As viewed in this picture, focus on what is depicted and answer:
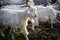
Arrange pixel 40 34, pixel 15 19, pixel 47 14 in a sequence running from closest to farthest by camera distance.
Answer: pixel 15 19 → pixel 40 34 → pixel 47 14

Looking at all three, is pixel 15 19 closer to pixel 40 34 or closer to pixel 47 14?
pixel 40 34

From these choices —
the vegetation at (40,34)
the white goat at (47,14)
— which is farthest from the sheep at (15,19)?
the white goat at (47,14)

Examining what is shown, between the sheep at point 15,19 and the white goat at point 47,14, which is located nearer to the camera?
the sheep at point 15,19

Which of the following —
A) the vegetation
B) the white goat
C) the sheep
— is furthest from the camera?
the white goat

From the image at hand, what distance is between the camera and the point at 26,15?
9.74 m

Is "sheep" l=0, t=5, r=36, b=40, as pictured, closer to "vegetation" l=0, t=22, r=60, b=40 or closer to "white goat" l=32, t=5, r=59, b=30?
"vegetation" l=0, t=22, r=60, b=40

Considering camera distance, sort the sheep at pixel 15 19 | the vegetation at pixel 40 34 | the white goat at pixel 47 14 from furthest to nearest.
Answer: the white goat at pixel 47 14 < the vegetation at pixel 40 34 < the sheep at pixel 15 19

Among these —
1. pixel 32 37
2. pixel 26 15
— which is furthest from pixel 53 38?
pixel 26 15

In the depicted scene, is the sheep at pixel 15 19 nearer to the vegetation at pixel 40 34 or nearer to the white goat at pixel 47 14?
the vegetation at pixel 40 34

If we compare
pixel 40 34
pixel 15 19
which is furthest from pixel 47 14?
pixel 15 19

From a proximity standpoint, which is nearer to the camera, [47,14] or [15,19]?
[15,19]

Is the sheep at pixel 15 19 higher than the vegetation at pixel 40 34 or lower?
higher

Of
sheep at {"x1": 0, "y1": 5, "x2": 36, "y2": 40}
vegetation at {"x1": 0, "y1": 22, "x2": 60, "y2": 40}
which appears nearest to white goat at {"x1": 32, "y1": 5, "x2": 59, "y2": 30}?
vegetation at {"x1": 0, "y1": 22, "x2": 60, "y2": 40}

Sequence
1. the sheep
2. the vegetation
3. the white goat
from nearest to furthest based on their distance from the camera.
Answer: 1. the sheep
2. the vegetation
3. the white goat
